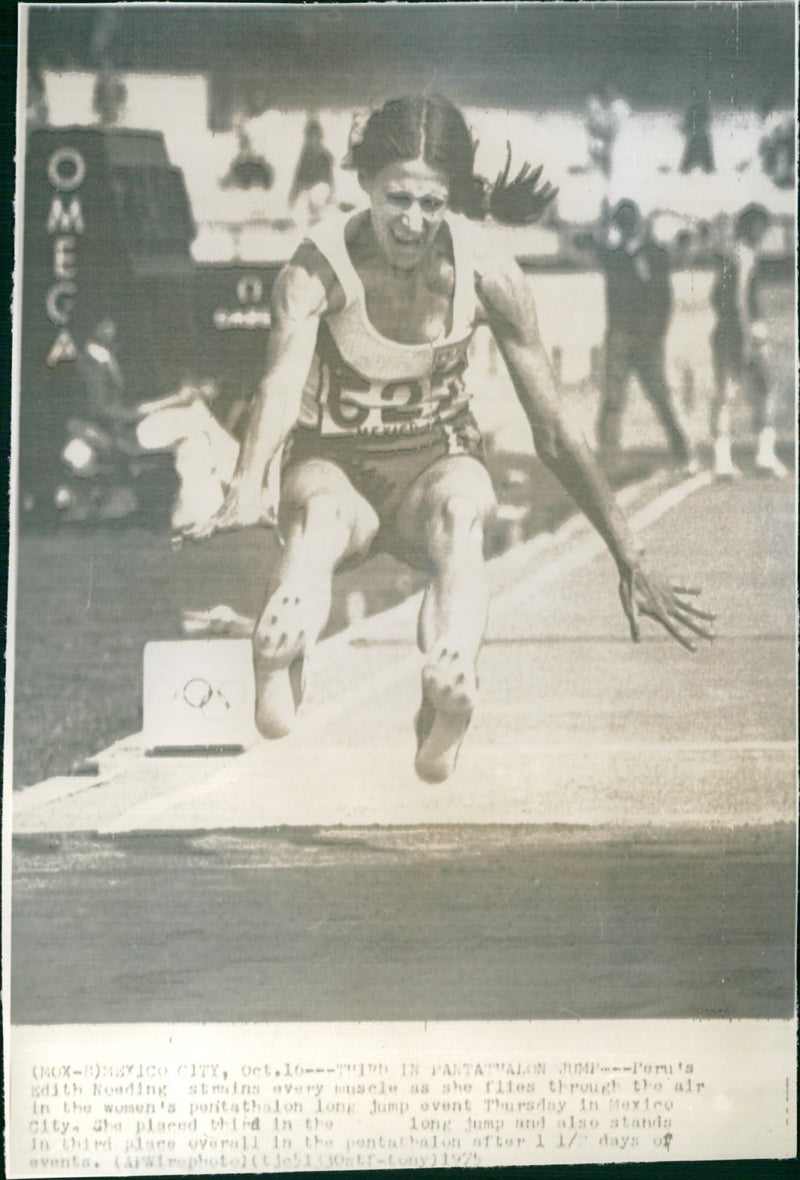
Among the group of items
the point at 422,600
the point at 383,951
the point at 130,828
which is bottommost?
the point at 383,951

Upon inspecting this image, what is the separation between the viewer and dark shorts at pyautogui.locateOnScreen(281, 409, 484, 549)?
6.88 feet

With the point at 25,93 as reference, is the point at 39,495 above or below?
below

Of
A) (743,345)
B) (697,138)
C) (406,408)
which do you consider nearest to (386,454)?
(406,408)

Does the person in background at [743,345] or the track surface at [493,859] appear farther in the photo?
the person in background at [743,345]

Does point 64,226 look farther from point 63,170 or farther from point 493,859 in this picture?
point 493,859

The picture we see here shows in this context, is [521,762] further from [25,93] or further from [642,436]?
[25,93]

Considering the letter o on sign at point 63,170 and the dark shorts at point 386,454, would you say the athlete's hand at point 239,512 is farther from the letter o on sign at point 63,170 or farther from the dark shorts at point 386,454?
the letter o on sign at point 63,170

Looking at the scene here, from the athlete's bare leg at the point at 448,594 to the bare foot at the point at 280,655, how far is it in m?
0.23

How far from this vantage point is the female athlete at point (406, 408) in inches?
82.0

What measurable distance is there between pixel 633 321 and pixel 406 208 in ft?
1.63

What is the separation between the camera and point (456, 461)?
6.89 feet

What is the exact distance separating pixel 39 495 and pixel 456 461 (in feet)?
2.64

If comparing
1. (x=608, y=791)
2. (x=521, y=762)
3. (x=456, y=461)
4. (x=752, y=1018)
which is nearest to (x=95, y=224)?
(x=456, y=461)

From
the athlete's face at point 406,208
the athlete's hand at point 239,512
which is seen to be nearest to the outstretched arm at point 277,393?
the athlete's hand at point 239,512
